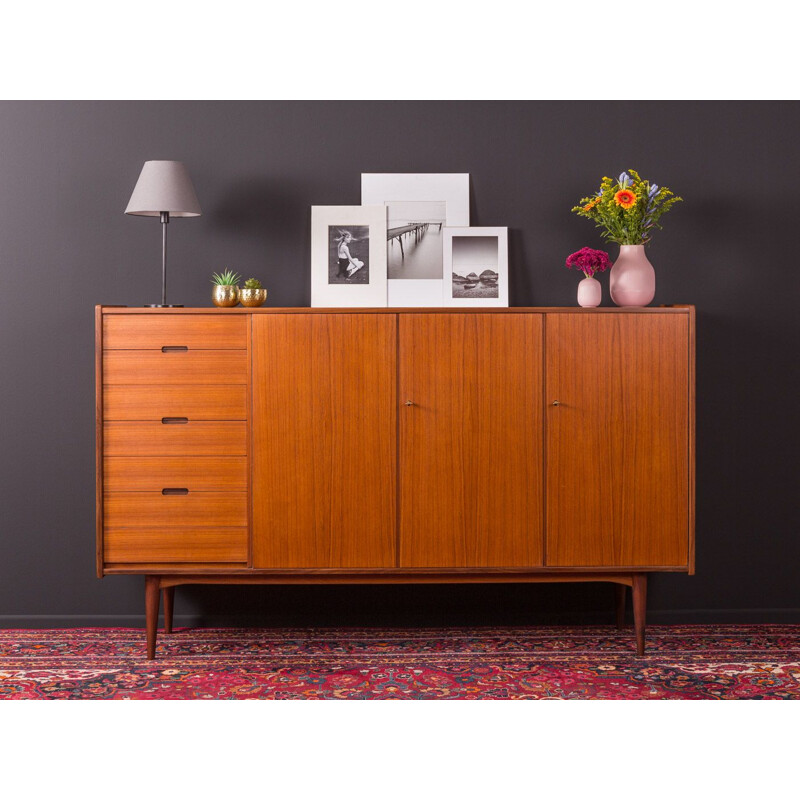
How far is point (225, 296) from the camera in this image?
3285 mm

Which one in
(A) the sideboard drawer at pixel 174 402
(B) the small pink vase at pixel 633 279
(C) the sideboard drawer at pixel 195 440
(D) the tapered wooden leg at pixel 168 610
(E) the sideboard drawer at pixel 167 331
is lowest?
(D) the tapered wooden leg at pixel 168 610

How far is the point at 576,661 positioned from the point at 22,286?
2.86 metres

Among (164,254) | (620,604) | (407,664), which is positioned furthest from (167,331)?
(620,604)

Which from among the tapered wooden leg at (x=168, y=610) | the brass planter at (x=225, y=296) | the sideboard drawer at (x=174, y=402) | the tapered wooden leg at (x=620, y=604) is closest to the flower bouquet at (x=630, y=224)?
the tapered wooden leg at (x=620, y=604)

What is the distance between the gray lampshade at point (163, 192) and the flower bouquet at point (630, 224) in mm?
1642

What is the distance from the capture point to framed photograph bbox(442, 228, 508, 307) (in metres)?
3.58

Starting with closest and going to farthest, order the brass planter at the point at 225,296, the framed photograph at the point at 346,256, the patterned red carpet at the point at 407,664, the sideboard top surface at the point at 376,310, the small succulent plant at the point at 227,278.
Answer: the patterned red carpet at the point at 407,664 → the sideboard top surface at the point at 376,310 → the brass planter at the point at 225,296 → the small succulent plant at the point at 227,278 → the framed photograph at the point at 346,256

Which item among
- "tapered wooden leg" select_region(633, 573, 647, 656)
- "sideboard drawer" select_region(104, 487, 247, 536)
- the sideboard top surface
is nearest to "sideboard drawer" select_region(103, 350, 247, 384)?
the sideboard top surface

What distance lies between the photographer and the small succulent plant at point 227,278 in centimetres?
340

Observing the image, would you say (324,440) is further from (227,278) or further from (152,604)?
(152,604)

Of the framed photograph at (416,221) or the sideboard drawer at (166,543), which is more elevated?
the framed photograph at (416,221)

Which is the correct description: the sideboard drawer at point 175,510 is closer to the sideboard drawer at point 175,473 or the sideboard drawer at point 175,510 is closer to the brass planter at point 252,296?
the sideboard drawer at point 175,473

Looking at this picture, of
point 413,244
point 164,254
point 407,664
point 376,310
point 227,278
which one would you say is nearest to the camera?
point 376,310

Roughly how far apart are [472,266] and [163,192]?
1326 mm
